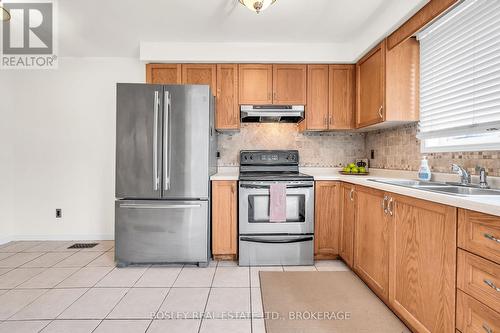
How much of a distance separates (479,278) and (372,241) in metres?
0.96

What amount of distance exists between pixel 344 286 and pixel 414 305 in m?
0.73

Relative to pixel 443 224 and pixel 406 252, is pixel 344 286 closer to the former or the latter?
pixel 406 252

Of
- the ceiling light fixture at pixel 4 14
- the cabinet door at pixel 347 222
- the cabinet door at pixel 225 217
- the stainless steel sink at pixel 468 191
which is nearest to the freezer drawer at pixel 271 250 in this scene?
the cabinet door at pixel 225 217

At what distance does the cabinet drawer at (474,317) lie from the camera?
1.04 metres

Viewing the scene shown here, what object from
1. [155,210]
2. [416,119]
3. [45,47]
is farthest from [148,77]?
[416,119]

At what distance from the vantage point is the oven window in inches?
105

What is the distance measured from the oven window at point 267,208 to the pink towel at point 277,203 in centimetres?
6

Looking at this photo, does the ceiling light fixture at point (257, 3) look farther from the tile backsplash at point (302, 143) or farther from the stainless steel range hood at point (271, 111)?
the tile backsplash at point (302, 143)

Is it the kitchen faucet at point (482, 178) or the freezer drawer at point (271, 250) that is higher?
the kitchen faucet at point (482, 178)

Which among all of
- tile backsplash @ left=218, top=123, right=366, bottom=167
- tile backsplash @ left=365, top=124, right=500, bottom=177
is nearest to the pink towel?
tile backsplash @ left=218, top=123, right=366, bottom=167

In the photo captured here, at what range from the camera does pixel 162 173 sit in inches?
100

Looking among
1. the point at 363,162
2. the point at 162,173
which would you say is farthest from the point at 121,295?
the point at 363,162

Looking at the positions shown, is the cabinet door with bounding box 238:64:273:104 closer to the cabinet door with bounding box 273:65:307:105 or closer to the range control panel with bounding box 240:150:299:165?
the cabinet door with bounding box 273:65:307:105

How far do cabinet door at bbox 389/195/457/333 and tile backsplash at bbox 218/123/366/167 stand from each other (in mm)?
1727
